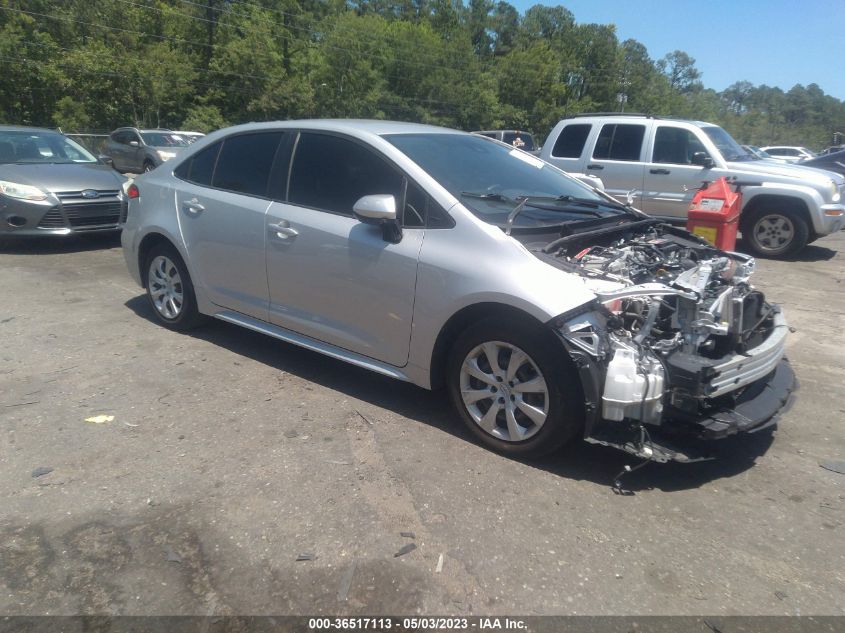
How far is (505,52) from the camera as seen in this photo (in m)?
78.4

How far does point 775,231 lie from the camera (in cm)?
938

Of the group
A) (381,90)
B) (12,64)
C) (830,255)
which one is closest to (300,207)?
(830,255)

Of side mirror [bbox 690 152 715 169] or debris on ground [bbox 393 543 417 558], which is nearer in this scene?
debris on ground [bbox 393 543 417 558]

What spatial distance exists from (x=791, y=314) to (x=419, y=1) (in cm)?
7561

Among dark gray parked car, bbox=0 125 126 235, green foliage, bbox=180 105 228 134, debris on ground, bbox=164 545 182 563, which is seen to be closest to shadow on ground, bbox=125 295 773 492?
debris on ground, bbox=164 545 182 563

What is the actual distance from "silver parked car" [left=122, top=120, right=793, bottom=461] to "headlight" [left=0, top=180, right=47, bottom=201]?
4258mm

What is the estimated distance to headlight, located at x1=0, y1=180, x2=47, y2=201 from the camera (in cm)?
833

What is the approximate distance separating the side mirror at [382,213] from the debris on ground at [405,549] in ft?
5.86

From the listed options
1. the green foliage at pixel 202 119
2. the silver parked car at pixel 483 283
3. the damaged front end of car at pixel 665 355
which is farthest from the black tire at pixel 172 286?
the green foliage at pixel 202 119

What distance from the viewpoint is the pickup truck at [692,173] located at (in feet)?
29.9

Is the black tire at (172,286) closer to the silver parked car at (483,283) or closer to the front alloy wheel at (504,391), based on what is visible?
the silver parked car at (483,283)

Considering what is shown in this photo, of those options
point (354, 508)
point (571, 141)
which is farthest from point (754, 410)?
point (571, 141)

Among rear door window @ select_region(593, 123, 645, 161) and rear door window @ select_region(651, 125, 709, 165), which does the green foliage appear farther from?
rear door window @ select_region(651, 125, 709, 165)

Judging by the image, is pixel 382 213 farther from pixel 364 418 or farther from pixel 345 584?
pixel 345 584
